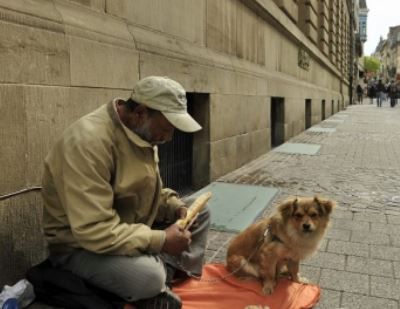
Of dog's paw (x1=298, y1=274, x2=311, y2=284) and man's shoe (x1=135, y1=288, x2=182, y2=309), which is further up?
man's shoe (x1=135, y1=288, x2=182, y2=309)

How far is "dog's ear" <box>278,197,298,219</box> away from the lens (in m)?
3.72

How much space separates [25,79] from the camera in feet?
11.6

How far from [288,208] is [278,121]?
11.1m

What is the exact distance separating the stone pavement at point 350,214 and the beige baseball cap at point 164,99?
1815 mm

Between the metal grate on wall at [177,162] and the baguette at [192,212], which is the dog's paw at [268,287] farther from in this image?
the metal grate on wall at [177,162]

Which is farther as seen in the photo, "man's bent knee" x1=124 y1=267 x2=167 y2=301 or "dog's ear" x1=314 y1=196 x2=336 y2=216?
"dog's ear" x1=314 y1=196 x2=336 y2=216

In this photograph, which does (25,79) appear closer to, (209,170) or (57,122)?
(57,122)

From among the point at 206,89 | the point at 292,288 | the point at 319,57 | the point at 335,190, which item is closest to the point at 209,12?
the point at 206,89

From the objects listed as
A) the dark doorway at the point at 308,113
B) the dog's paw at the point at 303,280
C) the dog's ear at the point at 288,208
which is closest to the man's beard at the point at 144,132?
the dog's ear at the point at 288,208

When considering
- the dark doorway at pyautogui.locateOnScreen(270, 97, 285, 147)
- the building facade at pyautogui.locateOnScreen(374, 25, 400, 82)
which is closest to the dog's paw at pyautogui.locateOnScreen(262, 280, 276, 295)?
the dark doorway at pyautogui.locateOnScreen(270, 97, 285, 147)

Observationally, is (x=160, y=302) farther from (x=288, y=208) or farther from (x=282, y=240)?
(x=288, y=208)

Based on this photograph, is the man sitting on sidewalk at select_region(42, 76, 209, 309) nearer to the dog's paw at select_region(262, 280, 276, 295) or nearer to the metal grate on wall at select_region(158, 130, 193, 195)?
the dog's paw at select_region(262, 280, 276, 295)

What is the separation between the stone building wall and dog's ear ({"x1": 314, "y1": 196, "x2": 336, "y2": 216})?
2.03 meters

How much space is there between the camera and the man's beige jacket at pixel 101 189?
9.04 feet
